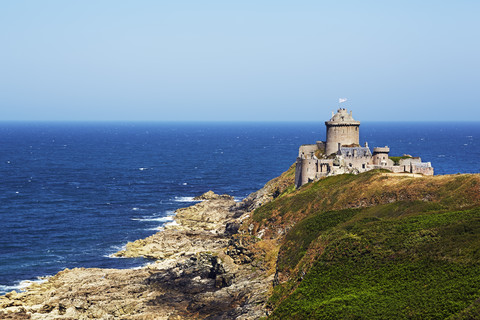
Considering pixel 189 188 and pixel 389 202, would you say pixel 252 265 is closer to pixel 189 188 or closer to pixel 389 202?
pixel 389 202

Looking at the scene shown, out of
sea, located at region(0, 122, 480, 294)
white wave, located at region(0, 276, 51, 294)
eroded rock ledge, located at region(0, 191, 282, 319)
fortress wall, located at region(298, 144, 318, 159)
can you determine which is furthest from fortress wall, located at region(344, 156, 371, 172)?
white wave, located at region(0, 276, 51, 294)

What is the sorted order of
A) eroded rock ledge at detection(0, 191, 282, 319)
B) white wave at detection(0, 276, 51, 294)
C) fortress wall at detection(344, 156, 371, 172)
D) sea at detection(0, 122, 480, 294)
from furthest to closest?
fortress wall at detection(344, 156, 371, 172), sea at detection(0, 122, 480, 294), white wave at detection(0, 276, 51, 294), eroded rock ledge at detection(0, 191, 282, 319)

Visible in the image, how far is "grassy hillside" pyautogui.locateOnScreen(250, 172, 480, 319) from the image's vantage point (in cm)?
3544

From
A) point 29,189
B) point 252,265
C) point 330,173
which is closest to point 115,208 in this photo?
point 29,189

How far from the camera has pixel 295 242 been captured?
5562 centimetres

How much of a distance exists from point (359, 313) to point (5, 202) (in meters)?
96.6

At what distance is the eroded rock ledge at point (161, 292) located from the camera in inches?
1986

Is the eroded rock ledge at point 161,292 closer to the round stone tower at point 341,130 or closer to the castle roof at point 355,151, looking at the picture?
the castle roof at point 355,151

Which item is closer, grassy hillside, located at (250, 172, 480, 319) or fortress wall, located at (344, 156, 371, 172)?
grassy hillside, located at (250, 172, 480, 319)

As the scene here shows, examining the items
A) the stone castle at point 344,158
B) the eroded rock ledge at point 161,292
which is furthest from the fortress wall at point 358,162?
the eroded rock ledge at point 161,292

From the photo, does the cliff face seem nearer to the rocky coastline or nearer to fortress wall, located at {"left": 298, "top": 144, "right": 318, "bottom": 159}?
the rocky coastline

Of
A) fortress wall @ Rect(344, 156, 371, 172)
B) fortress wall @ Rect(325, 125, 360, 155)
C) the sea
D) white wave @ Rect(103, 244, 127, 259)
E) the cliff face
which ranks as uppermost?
fortress wall @ Rect(325, 125, 360, 155)

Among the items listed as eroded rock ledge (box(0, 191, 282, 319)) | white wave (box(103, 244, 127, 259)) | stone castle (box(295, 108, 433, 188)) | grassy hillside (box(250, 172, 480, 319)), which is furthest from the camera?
stone castle (box(295, 108, 433, 188))

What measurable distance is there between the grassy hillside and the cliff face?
0.10m
